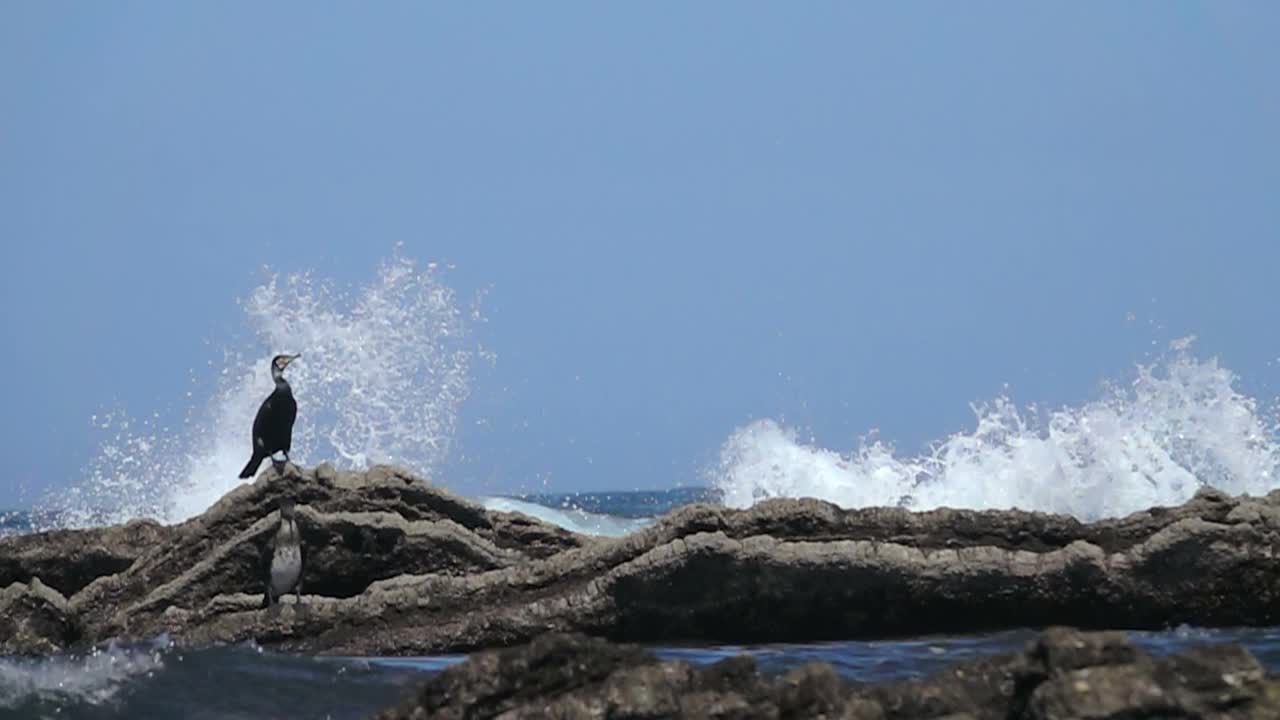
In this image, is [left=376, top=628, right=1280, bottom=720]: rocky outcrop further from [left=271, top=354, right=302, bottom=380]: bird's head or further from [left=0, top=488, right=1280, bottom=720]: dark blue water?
[left=271, top=354, right=302, bottom=380]: bird's head

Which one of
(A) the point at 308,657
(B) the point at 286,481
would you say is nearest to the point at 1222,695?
(A) the point at 308,657

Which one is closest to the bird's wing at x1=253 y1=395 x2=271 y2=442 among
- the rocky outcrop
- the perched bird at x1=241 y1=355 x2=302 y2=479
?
the perched bird at x1=241 y1=355 x2=302 y2=479

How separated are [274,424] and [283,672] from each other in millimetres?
4075

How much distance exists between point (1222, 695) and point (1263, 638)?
14.9 ft

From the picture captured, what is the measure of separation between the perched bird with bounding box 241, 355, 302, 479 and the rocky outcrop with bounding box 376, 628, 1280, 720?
759 cm

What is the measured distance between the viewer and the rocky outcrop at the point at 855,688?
162 inches

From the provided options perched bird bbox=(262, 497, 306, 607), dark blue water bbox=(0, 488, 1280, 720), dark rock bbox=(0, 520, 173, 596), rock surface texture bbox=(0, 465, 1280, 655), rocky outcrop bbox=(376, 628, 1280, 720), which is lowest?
rocky outcrop bbox=(376, 628, 1280, 720)

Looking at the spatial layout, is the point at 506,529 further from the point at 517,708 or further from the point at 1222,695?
the point at 1222,695

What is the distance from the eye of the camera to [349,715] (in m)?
7.17

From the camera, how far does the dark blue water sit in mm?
7523

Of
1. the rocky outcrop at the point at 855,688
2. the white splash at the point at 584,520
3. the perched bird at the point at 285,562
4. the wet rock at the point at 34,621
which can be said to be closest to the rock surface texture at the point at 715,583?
the wet rock at the point at 34,621

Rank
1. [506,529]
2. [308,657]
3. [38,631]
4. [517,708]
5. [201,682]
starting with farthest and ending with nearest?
[506,529] < [38,631] < [308,657] < [201,682] < [517,708]

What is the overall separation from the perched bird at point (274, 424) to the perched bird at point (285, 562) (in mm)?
2185

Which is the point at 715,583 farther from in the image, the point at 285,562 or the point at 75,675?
the point at 75,675
